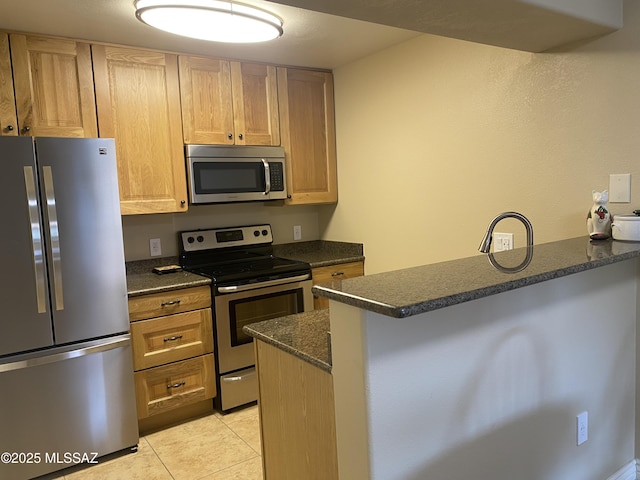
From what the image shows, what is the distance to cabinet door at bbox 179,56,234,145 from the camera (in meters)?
2.99

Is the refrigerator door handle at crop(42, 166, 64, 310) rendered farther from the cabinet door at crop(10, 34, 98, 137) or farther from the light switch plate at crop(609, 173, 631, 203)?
the light switch plate at crop(609, 173, 631, 203)

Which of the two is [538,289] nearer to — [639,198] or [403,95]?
[639,198]

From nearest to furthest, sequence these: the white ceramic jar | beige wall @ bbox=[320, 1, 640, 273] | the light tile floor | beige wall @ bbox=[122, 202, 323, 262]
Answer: the white ceramic jar < beige wall @ bbox=[320, 1, 640, 273] < the light tile floor < beige wall @ bbox=[122, 202, 323, 262]

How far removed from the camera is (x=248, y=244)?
3566 millimetres

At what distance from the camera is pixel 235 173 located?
3180 mm

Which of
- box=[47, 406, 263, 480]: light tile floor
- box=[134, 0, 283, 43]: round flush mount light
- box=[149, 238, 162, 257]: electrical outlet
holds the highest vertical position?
box=[134, 0, 283, 43]: round flush mount light

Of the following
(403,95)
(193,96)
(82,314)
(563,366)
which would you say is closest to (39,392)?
(82,314)

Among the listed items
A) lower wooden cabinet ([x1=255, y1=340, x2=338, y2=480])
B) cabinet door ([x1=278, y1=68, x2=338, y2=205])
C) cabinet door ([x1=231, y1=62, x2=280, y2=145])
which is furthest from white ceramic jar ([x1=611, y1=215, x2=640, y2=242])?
cabinet door ([x1=231, y1=62, x2=280, y2=145])

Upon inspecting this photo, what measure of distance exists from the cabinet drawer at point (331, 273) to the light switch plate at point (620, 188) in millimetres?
1794

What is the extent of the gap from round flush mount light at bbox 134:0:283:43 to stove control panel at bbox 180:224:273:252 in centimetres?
142

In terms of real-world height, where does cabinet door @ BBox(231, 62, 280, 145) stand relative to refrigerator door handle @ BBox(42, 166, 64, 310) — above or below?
above

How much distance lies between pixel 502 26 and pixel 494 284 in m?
1.12

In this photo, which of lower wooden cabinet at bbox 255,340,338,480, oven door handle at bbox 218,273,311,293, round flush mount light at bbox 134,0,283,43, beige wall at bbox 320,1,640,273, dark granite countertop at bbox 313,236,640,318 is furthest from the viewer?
oven door handle at bbox 218,273,311,293

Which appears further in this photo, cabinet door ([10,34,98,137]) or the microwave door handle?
the microwave door handle
